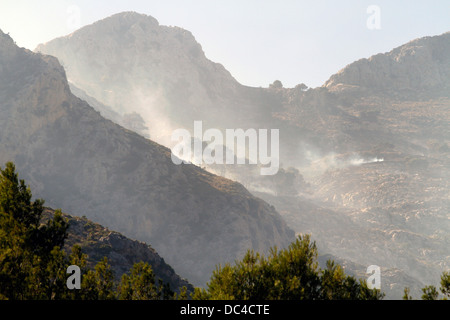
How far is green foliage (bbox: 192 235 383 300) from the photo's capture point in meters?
27.6

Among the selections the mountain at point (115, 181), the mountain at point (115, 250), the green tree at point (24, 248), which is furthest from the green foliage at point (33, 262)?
the mountain at point (115, 181)

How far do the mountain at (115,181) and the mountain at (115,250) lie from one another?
4075 centimetres

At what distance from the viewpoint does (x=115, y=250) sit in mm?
72188

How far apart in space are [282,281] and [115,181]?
4463 inches

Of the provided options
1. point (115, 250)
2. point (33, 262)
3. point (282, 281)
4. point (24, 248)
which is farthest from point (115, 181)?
point (282, 281)

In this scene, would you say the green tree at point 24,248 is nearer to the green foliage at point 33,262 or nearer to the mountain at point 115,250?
the green foliage at point 33,262

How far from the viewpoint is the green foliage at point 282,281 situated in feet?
90.6

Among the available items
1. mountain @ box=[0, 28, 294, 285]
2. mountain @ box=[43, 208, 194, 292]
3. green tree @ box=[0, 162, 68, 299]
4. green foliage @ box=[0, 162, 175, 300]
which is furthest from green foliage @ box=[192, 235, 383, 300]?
mountain @ box=[0, 28, 294, 285]

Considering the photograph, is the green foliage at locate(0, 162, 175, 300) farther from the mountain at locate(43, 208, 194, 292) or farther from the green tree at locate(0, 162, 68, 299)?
the mountain at locate(43, 208, 194, 292)

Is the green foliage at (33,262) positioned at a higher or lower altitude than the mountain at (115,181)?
lower

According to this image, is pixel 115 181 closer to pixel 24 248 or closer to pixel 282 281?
pixel 24 248
